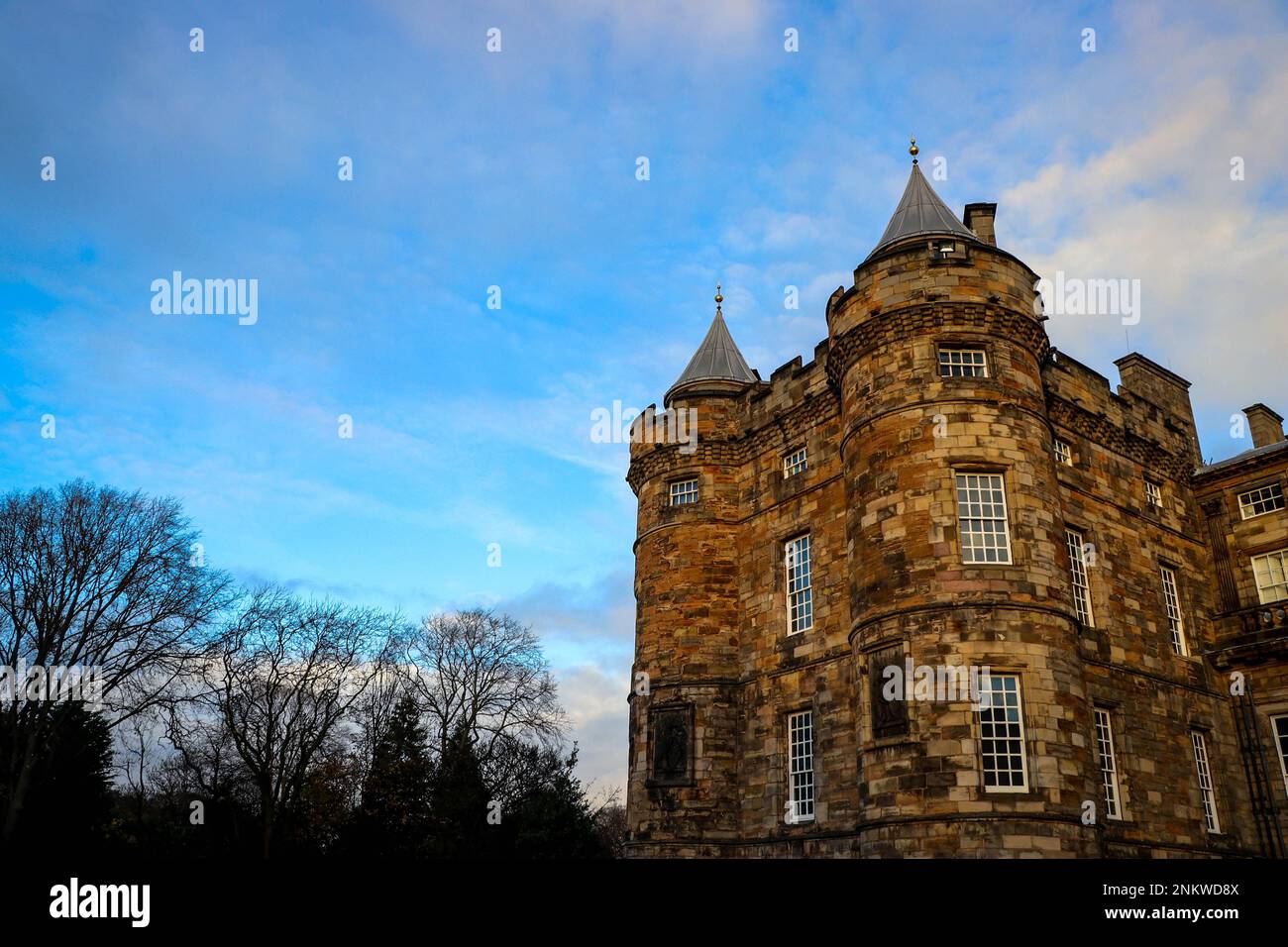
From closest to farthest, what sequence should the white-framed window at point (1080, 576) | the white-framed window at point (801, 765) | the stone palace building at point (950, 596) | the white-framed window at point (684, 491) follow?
the stone palace building at point (950, 596) → the white-framed window at point (801, 765) → the white-framed window at point (1080, 576) → the white-framed window at point (684, 491)

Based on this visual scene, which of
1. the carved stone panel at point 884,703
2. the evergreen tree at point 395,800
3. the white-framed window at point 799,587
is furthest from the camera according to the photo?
the evergreen tree at point 395,800

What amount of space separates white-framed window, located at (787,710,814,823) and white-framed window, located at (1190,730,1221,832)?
1096 cm

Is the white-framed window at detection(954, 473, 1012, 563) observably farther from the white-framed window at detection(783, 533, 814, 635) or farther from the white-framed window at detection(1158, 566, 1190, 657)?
the white-framed window at detection(1158, 566, 1190, 657)

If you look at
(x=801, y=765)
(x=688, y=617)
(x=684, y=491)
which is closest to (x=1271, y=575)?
(x=801, y=765)

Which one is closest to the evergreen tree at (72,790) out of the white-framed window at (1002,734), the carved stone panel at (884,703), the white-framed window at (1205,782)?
the carved stone panel at (884,703)

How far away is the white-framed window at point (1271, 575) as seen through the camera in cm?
2706

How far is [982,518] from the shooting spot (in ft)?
66.3

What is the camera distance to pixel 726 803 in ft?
82.7

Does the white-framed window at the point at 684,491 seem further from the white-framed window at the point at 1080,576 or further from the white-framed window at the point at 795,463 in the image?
the white-framed window at the point at 1080,576

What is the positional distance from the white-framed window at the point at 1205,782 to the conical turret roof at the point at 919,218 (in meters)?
16.0

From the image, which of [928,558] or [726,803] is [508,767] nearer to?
[726,803]

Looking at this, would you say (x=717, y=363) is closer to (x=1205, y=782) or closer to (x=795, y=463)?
(x=795, y=463)
